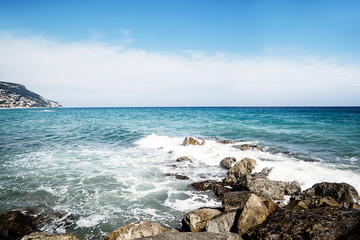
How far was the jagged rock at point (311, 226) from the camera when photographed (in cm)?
417

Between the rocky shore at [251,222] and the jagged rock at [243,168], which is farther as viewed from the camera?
the jagged rock at [243,168]

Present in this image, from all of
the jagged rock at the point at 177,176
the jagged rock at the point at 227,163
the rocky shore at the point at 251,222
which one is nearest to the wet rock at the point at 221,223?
the rocky shore at the point at 251,222

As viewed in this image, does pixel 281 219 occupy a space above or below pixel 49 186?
above

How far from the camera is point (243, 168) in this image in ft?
39.1

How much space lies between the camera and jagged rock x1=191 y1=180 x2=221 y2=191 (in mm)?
10062

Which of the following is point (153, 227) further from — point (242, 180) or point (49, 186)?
point (49, 186)

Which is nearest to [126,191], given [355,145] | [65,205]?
[65,205]

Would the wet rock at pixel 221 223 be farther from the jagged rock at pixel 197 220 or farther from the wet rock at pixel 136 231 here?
the wet rock at pixel 136 231

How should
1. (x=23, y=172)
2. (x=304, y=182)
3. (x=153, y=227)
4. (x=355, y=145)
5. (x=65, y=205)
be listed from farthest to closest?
(x=355, y=145)
(x=23, y=172)
(x=304, y=182)
(x=65, y=205)
(x=153, y=227)

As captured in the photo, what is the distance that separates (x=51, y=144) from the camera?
20484 mm

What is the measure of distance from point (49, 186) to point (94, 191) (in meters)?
2.56

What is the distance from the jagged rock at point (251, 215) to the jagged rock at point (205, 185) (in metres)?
4.75

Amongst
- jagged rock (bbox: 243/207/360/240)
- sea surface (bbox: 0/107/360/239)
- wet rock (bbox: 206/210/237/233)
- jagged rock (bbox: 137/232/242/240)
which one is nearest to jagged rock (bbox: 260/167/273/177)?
sea surface (bbox: 0/107/360/239)

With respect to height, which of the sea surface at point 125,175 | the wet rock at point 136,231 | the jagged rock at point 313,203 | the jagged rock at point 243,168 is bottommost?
the sea surface at point 125,175
